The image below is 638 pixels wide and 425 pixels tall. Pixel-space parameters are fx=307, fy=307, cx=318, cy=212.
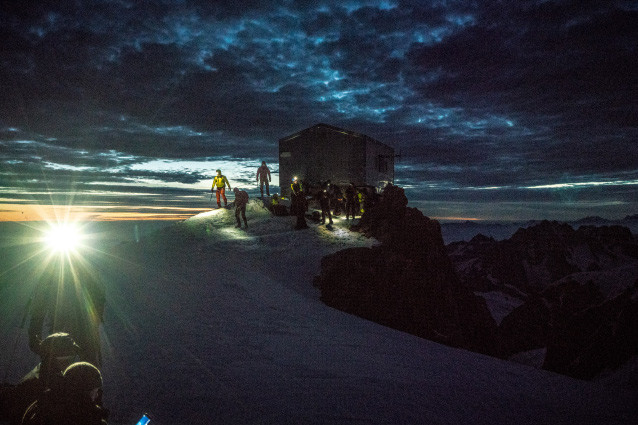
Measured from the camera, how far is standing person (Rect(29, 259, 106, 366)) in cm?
371

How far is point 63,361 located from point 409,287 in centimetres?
1150

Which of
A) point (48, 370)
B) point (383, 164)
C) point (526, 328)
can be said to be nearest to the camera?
point (48, 370)

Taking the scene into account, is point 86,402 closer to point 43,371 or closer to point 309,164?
point 43,371

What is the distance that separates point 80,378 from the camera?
7.20 feet

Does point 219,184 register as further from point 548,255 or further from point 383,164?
Result: point 548,255

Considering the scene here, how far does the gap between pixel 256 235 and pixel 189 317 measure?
982 centimetres

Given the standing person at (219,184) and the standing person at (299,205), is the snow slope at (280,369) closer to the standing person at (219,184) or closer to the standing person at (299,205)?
the standing person at (299,205)

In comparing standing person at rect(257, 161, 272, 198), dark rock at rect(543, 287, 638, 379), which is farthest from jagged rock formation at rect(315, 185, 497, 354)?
standing person at rect(257, 161, 272, 198)

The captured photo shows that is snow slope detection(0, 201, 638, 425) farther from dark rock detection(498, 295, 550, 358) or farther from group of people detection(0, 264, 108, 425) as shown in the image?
dark rock detection(498, 295, 550, 358)

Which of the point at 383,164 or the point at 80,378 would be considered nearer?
the point at 80,378

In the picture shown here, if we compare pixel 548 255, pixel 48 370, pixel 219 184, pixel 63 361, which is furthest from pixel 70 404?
pixel 548 255

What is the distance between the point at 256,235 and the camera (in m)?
17.7

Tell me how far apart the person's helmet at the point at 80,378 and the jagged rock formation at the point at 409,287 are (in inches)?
354

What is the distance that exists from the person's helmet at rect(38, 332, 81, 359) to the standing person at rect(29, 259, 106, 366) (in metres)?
1.07
